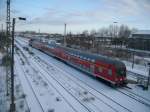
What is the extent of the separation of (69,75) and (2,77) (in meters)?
9.65

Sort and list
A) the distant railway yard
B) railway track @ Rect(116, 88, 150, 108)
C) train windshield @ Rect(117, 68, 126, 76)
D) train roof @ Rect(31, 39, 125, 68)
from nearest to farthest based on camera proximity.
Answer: the distant railway yard, railway track @ Rect(116, 88, 150, 108), train windshield @ Rect(117, 68, 126, 76), train roof @ Rect(31, 39, 125, 68)

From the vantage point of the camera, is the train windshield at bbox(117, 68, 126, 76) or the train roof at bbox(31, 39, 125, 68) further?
the train roof at bbox(31, 39, 125, 68)

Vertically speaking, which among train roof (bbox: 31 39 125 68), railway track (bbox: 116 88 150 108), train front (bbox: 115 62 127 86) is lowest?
railway track (bbox: 116 88 150 108)

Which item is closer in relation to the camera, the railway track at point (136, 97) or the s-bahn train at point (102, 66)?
the railway track at point (136, 97)

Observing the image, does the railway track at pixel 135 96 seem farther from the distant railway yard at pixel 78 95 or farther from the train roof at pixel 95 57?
the train roof at pixel 95 57

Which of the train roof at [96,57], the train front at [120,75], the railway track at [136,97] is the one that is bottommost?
the railway track at [136,97]

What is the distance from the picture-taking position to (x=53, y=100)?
730 inches

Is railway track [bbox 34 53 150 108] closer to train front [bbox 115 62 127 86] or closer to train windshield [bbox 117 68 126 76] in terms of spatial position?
train front [bbox 115 62 127 86]

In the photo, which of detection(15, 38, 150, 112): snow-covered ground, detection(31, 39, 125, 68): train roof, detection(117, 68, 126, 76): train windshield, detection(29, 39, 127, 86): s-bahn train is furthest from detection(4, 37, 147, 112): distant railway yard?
detection(31, 39, 125, 68): train roof

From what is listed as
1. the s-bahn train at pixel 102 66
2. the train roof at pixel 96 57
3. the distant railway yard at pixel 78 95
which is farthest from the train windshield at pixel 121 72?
the distant railway yard at pixel 78 95

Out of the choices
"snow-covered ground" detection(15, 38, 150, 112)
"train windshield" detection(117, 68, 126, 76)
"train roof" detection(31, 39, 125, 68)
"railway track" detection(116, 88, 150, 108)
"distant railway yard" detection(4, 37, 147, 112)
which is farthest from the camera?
"train roof" detection(31, 39, 125, 68)

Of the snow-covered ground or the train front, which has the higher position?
the train front

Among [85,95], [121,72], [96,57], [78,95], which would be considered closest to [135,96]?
[121,72]

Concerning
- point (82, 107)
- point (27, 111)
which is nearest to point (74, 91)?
point (82, 107)
